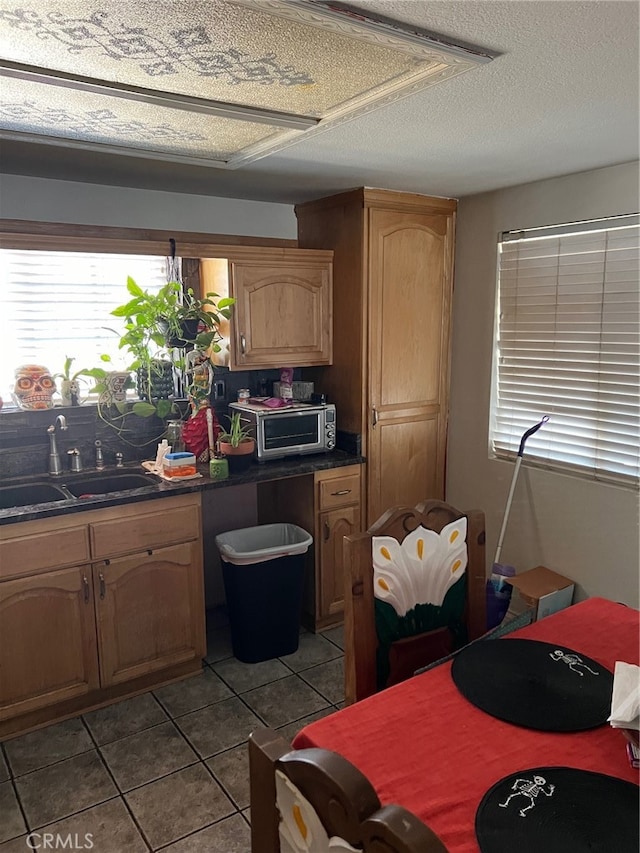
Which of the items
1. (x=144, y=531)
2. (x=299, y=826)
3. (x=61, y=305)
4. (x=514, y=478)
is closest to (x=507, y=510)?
(x=514, y=478)

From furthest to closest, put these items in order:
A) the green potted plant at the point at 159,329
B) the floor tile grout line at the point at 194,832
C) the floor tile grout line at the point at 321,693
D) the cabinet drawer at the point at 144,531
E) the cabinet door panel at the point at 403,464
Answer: the cabinet door panel at the point at 403,464
the green potted plant at the point at 159,329
the floor tile grout line at the point at 321,693
the cabinet drawer at the point at 144,531
the floor tile grout line at the point at 194,832

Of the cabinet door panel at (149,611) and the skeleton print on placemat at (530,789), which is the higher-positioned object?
the skeleton print on placemat at (530,789)

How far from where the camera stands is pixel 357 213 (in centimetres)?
319

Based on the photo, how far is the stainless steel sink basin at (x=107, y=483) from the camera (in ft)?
9.64

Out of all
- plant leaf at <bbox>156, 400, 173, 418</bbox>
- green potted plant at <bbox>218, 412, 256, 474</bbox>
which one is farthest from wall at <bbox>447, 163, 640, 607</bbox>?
plant leaf at <bbox>156, 400, 173, 418</bbox>

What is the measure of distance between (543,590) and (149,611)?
72.1 inches

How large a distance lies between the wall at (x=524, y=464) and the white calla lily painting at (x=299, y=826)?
94.6 inches

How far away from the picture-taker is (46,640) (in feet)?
8.17

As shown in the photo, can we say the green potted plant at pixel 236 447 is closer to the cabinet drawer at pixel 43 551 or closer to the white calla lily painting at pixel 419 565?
the cabinet drawer at pixel 43 551

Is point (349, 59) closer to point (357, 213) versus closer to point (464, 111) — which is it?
point (464, 111)

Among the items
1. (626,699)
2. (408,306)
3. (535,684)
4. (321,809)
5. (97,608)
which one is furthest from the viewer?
(408,306)

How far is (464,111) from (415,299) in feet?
4.88

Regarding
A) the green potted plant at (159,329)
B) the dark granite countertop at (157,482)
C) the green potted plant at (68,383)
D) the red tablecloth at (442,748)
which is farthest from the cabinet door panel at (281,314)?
the red tablecloth at (442,748)

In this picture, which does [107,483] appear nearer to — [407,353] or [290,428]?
[290,428]
